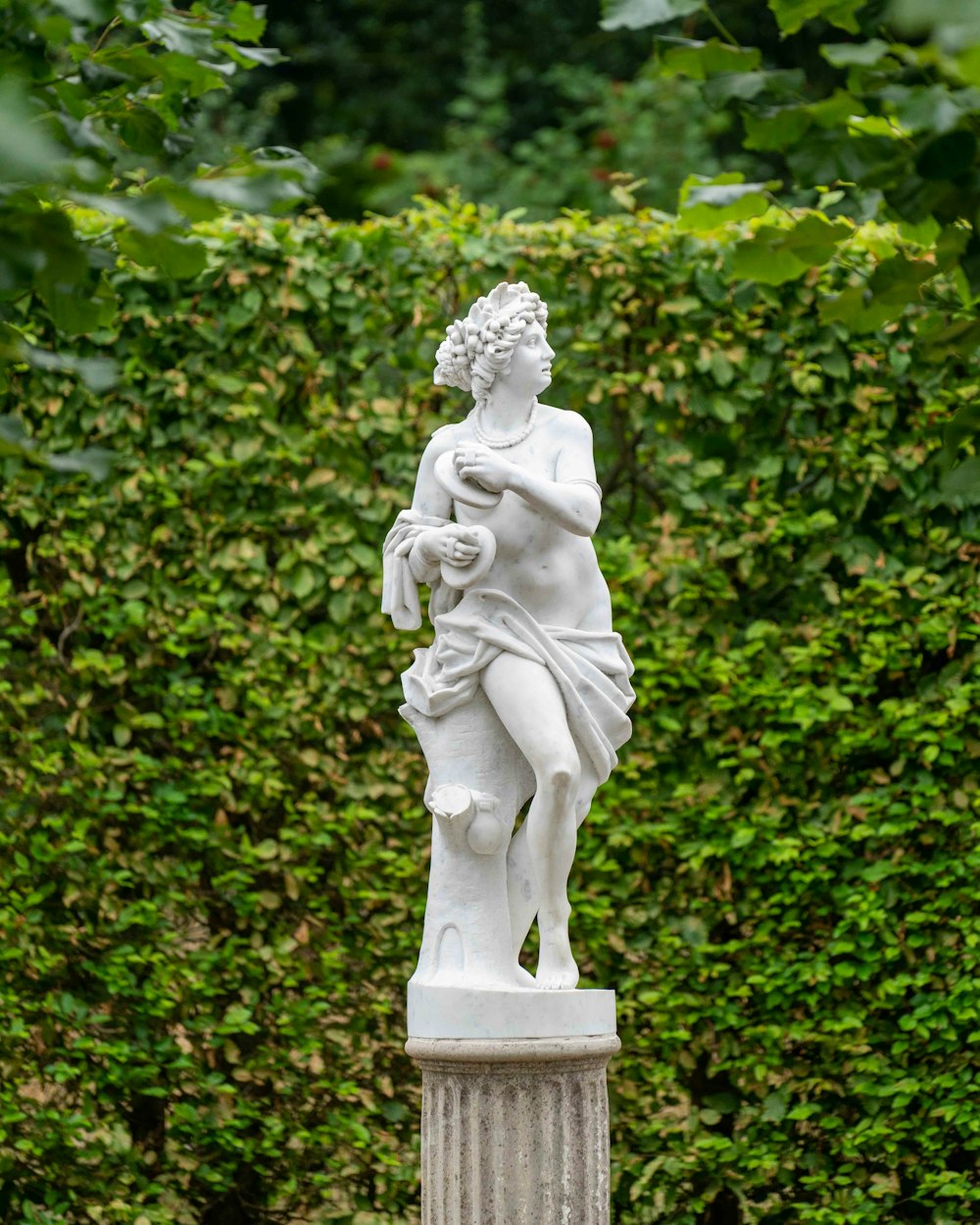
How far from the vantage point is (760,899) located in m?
5.96

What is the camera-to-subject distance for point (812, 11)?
2621mm

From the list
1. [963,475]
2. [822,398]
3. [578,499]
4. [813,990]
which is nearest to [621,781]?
[813,990]

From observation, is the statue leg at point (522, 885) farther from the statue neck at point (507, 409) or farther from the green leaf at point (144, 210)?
the green leaf at point (144, 210)

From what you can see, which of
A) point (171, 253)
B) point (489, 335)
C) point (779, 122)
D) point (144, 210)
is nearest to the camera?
point (144, 210)

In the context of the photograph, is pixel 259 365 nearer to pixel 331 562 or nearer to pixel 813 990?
pixel 331 562

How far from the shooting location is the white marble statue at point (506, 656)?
446cm

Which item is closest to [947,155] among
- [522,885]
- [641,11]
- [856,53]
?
[856,53]

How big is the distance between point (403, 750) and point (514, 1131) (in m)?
2.00

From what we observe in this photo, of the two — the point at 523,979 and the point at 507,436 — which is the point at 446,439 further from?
the point at 523,979

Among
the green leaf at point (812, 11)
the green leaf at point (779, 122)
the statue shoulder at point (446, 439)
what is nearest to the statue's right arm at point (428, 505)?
the statue shoulder at point (446, 439)

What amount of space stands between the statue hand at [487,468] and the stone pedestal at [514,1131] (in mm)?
1340

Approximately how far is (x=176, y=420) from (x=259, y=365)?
346 mm

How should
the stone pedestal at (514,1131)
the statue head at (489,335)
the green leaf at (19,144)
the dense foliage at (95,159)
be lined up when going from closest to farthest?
the green leaf at (19,144)
the dense foliage at (95,159)
the stone pedestal at (514,1131)
the statue head at (489,335)

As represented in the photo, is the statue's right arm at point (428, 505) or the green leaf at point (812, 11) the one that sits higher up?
the green leaf at point (812, 11)
